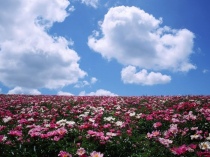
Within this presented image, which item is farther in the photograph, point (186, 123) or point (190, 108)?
point (190, 108)

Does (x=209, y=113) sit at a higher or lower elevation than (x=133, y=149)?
higher

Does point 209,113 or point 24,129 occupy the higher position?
point 209,113

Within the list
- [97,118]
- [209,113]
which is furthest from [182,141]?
[97,118]

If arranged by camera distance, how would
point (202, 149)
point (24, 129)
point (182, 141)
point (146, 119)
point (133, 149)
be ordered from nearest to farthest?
point (202, 149)
point (133, 149)
point (182, 141)
point (24, 129)
point (146, 119)

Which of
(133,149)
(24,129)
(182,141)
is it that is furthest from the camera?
(24,129)

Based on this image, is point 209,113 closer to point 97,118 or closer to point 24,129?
point 97,118

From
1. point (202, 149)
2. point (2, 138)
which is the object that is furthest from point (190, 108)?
point (2, 138)

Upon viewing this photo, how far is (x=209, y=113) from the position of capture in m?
8.61

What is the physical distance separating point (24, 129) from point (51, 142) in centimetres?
161

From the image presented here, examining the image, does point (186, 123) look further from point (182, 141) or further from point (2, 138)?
point (2, 138)

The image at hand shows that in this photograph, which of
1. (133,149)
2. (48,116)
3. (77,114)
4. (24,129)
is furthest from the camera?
(77,114)

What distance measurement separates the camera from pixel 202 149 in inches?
249

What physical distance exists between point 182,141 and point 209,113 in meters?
1.78

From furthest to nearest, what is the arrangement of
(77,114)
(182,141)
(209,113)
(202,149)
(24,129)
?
(77,114)
(209,113)
(24,129)
(182,141)
(202,149)
